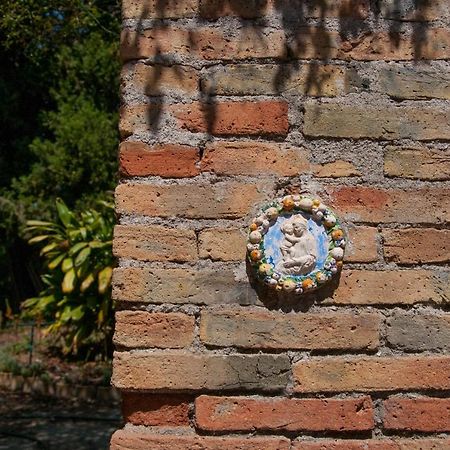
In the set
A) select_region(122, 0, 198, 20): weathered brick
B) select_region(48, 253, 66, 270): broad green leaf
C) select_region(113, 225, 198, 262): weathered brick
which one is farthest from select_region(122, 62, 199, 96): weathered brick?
select_region(48, 253, 66, 270): broad green leaf

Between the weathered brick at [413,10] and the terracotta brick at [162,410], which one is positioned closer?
the terracotta brick at [162,410]

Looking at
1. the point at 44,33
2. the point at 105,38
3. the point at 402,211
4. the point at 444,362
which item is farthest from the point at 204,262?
the point at 105,38

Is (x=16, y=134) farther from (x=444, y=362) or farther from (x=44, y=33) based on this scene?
(x=444, y=362)

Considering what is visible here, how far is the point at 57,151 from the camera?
→ 29.0 feet

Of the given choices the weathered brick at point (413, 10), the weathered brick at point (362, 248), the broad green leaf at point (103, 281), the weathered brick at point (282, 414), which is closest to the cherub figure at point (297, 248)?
the weathered brick at point (362, 248)

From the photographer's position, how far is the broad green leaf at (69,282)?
7.14m

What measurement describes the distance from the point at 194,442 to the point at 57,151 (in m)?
7.24

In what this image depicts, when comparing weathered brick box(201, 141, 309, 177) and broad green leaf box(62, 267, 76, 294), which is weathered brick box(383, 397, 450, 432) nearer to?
weathered brick box(201, 141, 309, 177)

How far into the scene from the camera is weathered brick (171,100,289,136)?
2094 millimetres

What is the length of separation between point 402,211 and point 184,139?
25.0 inches

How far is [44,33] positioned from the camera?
6.38 m

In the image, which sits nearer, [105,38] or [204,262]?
[204,262]

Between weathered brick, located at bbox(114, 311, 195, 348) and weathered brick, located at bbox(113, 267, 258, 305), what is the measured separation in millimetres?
46

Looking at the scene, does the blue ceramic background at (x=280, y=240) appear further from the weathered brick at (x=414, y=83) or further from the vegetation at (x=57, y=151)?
the vegetation at (x=57, y=151)
